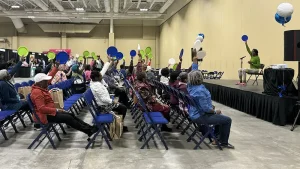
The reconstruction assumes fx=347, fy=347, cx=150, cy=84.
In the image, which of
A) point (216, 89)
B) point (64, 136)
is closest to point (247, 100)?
point (216, 89)

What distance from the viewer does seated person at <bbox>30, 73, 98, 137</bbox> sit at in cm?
459

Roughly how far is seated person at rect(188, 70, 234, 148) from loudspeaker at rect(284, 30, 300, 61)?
2.49 meters

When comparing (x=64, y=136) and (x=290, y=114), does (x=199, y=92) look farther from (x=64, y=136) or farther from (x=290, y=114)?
(x=290, y=114)

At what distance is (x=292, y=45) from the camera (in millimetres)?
6375

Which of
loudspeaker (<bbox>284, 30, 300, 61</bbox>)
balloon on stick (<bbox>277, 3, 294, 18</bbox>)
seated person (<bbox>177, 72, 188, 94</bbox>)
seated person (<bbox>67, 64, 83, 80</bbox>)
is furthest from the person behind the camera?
seated person (<bbox>67, 64, 83, 80</bbox>)

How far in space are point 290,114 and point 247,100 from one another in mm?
1571

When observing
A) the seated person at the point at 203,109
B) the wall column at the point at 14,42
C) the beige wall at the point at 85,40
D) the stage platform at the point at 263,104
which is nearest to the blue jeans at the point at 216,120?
the seated person at the point at 203,109

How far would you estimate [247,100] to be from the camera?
8297 millimetres

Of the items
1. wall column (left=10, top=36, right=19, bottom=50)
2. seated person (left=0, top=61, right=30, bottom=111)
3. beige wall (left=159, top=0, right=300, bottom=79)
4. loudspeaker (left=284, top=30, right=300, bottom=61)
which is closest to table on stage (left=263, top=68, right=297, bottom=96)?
loudspeaker (left=284, top=30, right=300, bottom=61)

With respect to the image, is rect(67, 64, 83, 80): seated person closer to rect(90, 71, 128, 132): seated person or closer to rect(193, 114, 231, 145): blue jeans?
rect(90, 71, 128, 132): seated person

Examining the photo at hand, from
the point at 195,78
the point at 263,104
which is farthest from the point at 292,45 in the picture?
the point at 195,78

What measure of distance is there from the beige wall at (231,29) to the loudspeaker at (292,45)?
3.58 meters

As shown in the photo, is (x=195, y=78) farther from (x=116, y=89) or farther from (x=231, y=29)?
(x=231, y=29)

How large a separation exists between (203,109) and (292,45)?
2.76 m
